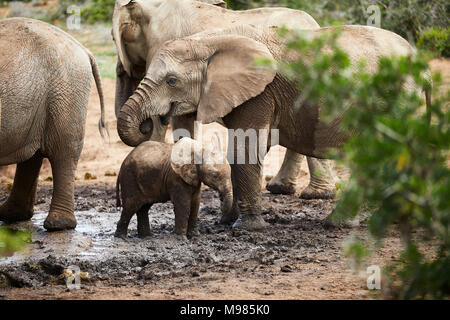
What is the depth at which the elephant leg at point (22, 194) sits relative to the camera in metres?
8.16

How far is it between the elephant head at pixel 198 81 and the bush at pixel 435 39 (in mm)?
5839

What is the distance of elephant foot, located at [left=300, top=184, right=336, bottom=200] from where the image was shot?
9.71 meters

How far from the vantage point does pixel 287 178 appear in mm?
10117

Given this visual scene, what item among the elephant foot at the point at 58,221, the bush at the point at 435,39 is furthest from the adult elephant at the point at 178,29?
the bush at the point at 435,39

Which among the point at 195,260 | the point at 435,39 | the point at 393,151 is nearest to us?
the point at 393,151

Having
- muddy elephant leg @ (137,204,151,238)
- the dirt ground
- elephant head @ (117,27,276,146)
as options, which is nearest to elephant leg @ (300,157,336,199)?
the dirt ground

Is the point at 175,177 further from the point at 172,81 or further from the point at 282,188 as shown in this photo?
the point at 282,188

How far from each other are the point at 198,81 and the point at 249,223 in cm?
134

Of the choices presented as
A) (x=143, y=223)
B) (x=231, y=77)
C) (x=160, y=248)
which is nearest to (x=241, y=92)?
(x=231, y=77)

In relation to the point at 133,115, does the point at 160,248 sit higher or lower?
lower

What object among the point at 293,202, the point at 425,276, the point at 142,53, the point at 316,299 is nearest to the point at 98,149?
the point at 142,53

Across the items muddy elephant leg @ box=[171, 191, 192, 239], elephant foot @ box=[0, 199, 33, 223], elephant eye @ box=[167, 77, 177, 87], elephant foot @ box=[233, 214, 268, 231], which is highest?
elephant eye @ box=[167, 77, 177, 87]

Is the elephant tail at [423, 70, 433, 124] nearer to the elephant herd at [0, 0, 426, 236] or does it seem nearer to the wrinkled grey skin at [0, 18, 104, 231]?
the elephant herd at [0, 0, 426, 236]

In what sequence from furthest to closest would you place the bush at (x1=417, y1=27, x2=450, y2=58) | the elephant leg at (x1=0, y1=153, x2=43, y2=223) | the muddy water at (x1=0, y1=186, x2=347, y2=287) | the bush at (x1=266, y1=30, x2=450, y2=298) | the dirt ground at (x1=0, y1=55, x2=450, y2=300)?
the bush at (x1=417, y1=27, x2=450, y2=58), the elephant leg at (x1=0, y1=153, x2=43, y2=223), the muddy water at (x1=0, y1=186, x2=347, y2=287), the dirt ground at (x1=0, y1=55, x2=450, y2=300), the bush at (x1=266, y1=30, x2=450, y2=298)
